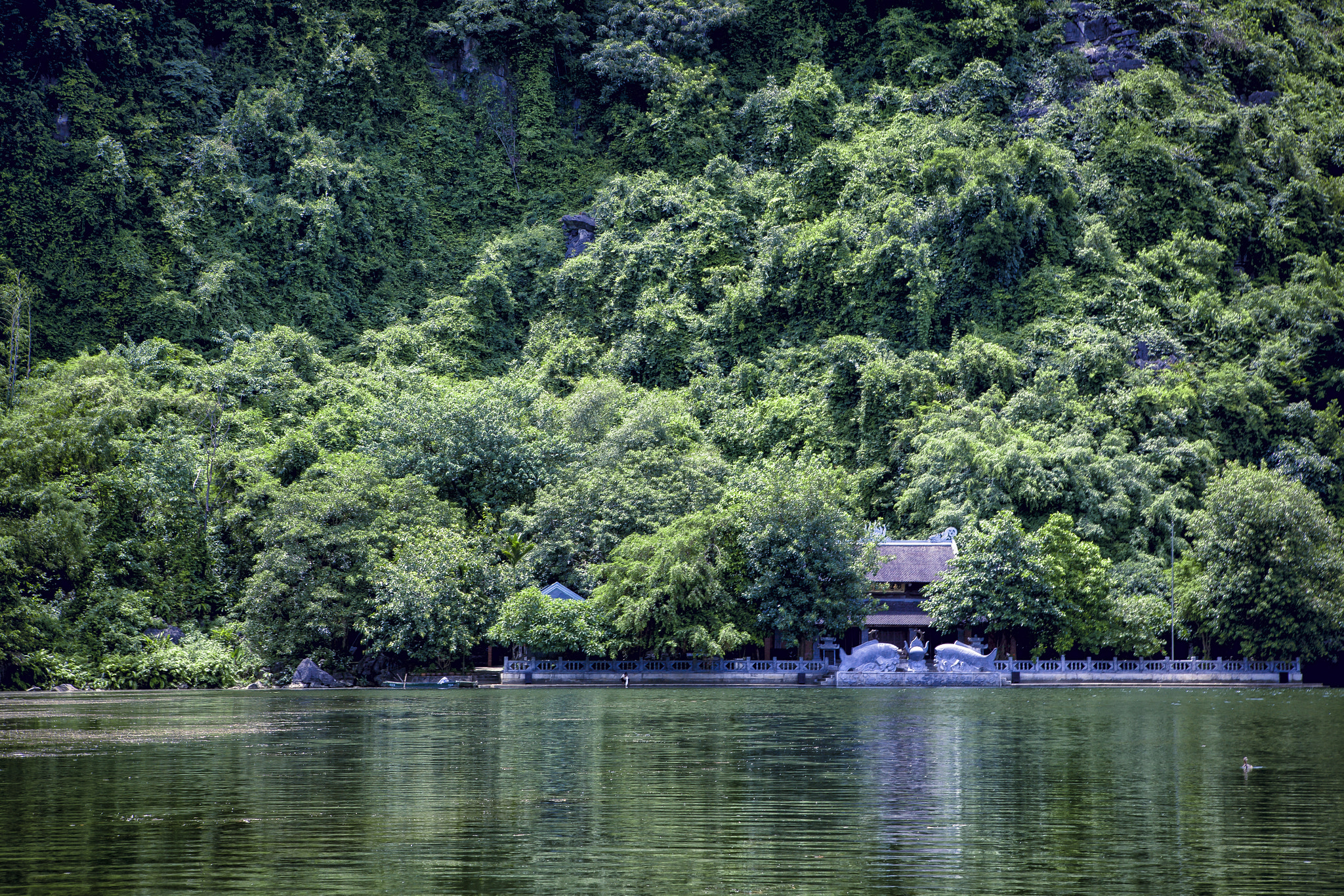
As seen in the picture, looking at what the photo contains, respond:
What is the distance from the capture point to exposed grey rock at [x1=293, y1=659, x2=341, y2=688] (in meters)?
49.8

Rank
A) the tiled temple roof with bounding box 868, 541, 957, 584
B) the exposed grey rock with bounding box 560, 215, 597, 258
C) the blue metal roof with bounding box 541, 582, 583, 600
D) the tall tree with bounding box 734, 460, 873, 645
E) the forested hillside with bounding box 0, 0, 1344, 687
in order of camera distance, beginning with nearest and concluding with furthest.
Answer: the tall tree with bounding box 734, 460, 873, 645
the forested hillside with bounding box 0, 0, 1344, 687
the blue metal roof with bounding box 541, 582, 583, 600
the tiled temple roof with bounding box 868, 541, 957, 584
the exposed grey rock with bounding box 560, 215, 597, 258

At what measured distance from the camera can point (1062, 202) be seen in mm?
69250

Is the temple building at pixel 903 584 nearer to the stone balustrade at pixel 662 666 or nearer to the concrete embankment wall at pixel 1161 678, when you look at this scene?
the stone balustrade at pixel 662 666

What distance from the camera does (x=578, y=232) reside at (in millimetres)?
81438

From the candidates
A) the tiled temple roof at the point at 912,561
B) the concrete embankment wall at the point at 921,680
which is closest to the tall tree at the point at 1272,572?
the concrete embankment wall at the point at 921,680

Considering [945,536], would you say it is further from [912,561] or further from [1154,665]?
[1154,665]

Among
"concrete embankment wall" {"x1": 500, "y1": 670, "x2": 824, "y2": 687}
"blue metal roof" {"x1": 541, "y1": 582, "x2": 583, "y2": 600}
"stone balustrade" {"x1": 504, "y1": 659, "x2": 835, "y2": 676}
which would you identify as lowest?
"concrete embankment wall" {"x1": 500, "y1": 670, "x2": 824, "y2": 687}

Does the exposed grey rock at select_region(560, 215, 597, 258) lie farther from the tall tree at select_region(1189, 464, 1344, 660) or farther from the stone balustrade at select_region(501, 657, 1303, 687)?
the tall tree at select_region(1189, 464, 1344, 660)

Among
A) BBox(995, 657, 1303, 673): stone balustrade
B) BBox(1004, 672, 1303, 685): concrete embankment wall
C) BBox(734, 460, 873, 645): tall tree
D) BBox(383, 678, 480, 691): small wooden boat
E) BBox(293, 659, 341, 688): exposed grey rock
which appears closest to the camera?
BBox(383, 678, 480, 691): small wooden boat

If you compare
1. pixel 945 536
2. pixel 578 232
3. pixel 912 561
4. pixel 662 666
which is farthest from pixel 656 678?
pixel 578 232

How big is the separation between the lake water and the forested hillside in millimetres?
16201

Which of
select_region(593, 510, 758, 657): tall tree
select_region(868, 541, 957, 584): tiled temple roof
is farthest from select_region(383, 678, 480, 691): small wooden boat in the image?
select_region(868, 541, 957, 584): tiled temple roof

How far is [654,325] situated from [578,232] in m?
12.6

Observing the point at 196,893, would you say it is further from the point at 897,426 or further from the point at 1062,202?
the point at 1062,202
